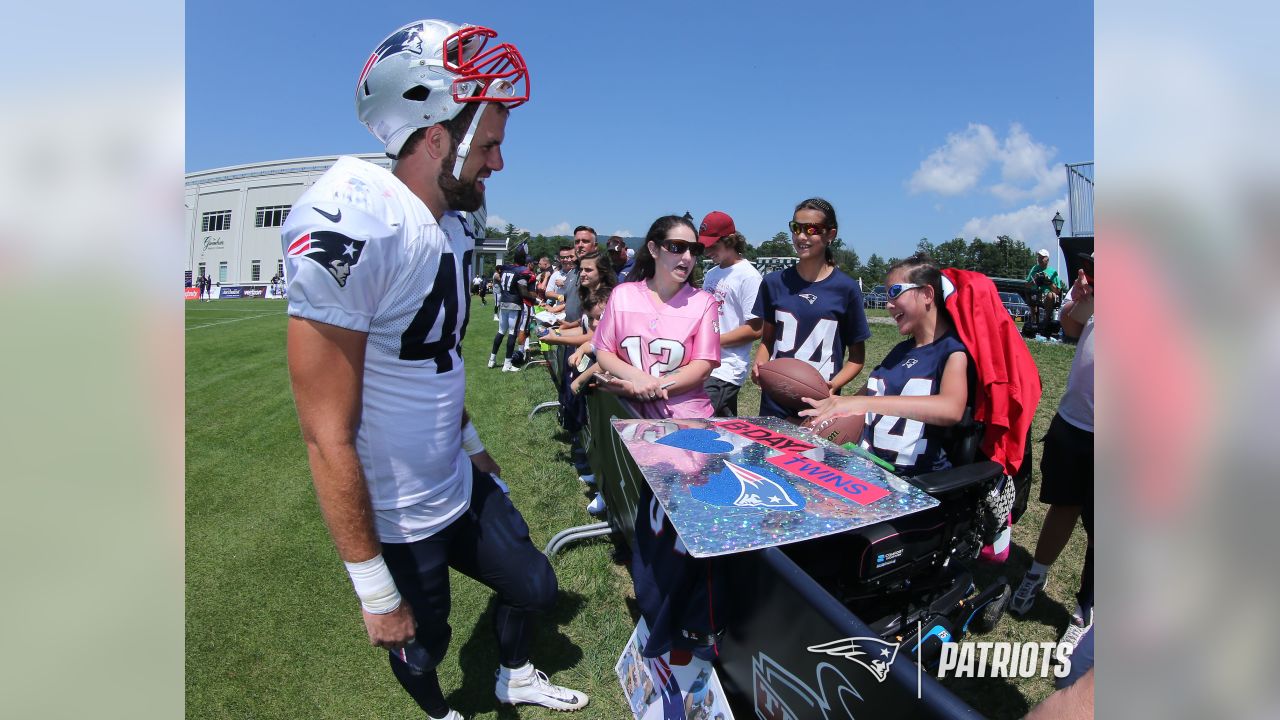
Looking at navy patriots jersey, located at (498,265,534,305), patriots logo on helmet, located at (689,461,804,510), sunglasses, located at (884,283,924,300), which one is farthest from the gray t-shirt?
patriots logo on helmet, located at (689,461,804,510)

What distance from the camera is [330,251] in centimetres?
140

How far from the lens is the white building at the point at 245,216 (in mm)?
52875

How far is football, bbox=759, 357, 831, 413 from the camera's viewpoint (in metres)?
2.92

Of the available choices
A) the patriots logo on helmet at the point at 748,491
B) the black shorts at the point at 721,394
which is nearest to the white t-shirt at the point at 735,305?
the black shorts at the point at 721,394

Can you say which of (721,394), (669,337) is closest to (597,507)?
(721,394)

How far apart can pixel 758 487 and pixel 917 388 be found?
1354 mm

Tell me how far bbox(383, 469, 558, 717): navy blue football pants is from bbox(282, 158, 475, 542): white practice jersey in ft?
0.32

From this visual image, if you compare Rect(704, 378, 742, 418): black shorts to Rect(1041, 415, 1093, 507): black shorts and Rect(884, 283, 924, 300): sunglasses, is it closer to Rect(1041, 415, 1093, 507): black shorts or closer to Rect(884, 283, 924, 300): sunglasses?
Rect(884, 283, 924, 300): sunglasses

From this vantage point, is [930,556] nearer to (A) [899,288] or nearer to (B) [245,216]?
(A) [899,288]
